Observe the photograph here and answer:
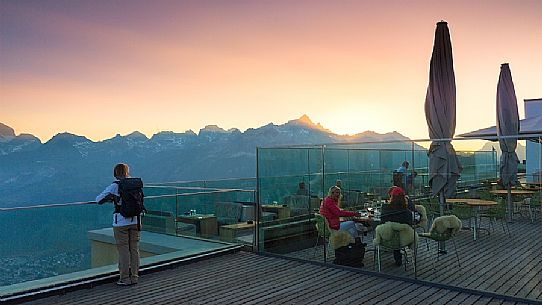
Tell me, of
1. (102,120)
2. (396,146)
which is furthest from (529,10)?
(102,120)

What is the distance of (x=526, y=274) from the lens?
570 centimetres

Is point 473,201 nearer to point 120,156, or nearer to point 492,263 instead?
point 492,263

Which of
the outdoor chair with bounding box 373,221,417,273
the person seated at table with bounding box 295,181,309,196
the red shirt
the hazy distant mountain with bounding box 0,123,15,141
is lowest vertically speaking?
the outdoor chair with bounding box 373,221,417,273

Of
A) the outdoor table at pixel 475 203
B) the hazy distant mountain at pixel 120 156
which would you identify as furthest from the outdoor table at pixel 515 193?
the hazy distant mountain at pixel 120 156

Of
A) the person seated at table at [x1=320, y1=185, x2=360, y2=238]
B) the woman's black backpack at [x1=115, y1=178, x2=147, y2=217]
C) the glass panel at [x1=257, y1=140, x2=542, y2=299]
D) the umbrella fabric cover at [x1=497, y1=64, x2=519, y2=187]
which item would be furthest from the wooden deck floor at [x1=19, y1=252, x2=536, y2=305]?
the umbrella fabric cover at [x1=497, y1=64, x2=519, y2=187]

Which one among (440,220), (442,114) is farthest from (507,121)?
(440,220)

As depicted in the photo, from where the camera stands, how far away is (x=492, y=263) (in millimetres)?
6180

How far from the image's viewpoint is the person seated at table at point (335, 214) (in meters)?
7.34

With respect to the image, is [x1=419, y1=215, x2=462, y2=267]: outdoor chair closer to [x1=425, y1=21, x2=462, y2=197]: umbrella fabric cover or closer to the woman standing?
[x1=425, y1=21, x2=462, y2=197]: umbrella fabric cover

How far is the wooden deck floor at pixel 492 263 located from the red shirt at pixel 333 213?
936mm

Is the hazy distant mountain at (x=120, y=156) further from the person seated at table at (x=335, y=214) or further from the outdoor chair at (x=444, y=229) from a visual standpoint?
the outdoor chair at (x=444, y=229)

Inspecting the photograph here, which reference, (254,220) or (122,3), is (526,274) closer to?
(254,220)

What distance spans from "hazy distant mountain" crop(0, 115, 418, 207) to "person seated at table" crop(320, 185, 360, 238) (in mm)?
49783

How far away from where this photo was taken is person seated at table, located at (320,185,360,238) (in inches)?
289
